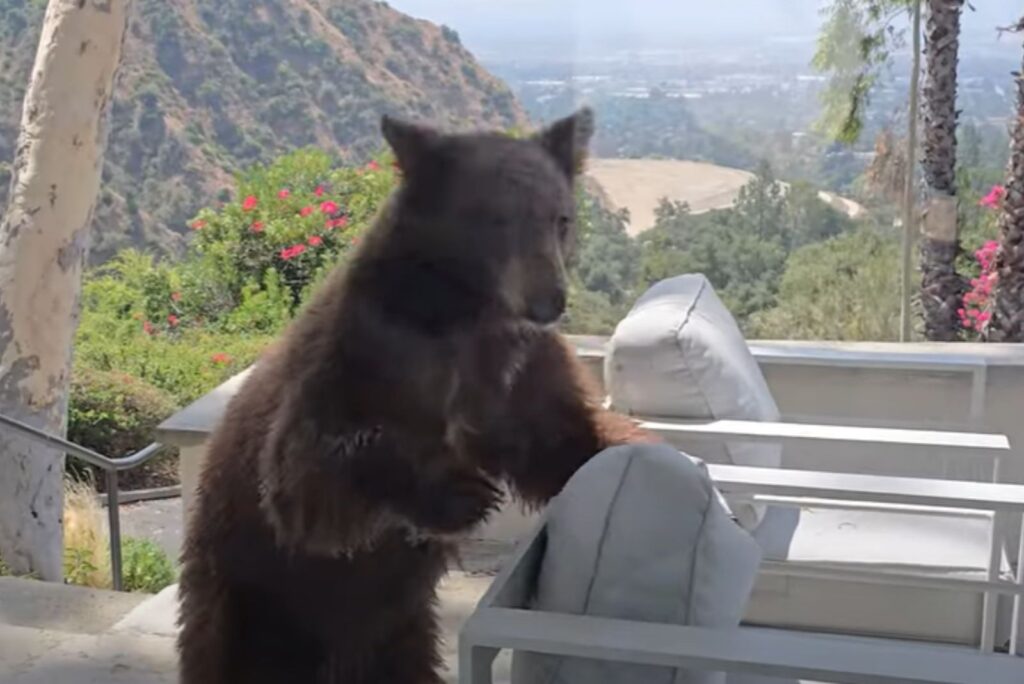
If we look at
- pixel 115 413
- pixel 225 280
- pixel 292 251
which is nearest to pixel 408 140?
pixel 292 251

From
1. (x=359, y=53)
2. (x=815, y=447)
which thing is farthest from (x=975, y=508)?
(x=359, y=53)

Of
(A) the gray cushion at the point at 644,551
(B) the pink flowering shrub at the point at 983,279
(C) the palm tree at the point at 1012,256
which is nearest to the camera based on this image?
(A) the gray cushion at the point at 644,551

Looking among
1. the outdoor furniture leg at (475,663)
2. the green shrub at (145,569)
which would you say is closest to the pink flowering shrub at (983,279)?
the green shrub at (145,569)

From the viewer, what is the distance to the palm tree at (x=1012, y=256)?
402 centimetres

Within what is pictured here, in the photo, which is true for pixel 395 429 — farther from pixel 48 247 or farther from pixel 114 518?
pixel 48 247

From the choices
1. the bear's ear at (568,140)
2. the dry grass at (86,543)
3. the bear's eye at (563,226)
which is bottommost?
the dry grass at (86,543)

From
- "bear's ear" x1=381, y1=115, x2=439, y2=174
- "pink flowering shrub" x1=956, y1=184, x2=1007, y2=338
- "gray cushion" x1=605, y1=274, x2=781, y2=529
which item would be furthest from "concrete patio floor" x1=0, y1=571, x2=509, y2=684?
"pink flowering shrub" x1=956, y1=184, x2=1007, y2=338

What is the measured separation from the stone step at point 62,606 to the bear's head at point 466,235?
1623 millimetres

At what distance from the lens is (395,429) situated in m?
1.27

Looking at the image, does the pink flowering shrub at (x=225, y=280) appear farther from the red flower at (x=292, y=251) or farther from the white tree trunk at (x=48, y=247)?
the white tree trunk at (x=48, y=247)

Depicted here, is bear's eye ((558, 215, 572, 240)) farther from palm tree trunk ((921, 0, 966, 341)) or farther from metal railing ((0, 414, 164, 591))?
palm tree trunk ((921, 0, 966, 341))

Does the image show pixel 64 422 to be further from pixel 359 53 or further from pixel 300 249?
pixel 359 53

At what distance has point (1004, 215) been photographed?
4059 millimetres

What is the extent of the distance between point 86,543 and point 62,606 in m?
1.34
